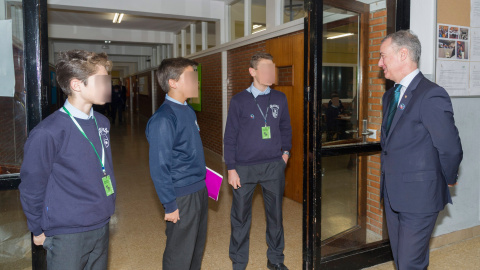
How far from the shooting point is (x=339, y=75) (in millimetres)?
3184

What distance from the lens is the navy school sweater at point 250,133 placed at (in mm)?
2967

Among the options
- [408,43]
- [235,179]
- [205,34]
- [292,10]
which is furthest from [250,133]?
[205,34]

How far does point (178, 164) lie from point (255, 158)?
87cm

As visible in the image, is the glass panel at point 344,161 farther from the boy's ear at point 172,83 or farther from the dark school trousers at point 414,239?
the boy's ear at point 172,83

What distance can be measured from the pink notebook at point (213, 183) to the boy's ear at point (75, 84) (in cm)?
108

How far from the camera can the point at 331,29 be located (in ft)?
10.1

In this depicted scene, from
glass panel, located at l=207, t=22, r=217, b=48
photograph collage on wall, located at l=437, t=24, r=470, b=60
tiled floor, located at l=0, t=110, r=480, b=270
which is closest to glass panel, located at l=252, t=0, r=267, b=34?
glass panel, located at l=207, t=22, r=217, b=48

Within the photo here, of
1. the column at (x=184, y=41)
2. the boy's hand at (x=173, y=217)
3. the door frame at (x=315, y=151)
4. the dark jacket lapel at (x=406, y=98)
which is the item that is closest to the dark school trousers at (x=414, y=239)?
the dark jacket lapel at (x=406, y=98)

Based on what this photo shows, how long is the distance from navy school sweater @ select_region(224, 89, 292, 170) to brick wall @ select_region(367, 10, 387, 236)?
104cm

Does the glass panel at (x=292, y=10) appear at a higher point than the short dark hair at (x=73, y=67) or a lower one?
higher

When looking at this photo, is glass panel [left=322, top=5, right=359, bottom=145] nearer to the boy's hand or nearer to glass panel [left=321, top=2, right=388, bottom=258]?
glass panel [left=321, top=2, right=388, bottom=258]

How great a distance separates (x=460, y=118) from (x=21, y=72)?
3.79 meters

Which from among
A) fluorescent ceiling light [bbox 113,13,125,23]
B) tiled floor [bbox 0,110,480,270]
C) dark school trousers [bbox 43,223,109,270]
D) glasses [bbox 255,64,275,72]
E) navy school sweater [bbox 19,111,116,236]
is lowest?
tiled floor [bbox 0,110,480,270]

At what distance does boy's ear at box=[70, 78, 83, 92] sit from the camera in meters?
1.75
